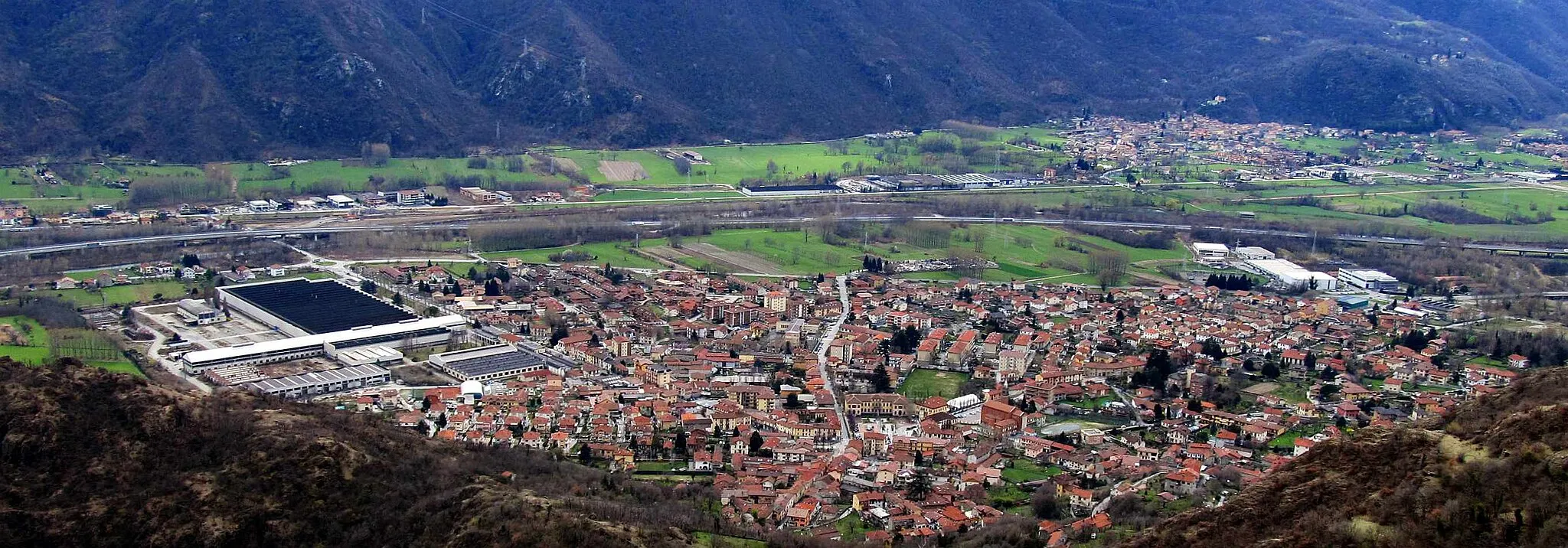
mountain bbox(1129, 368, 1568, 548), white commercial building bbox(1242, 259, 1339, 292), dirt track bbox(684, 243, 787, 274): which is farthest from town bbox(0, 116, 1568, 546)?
mountain bbox(1129, 368, 1568, 548)

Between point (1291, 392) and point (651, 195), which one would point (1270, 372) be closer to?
point (1291, 392)

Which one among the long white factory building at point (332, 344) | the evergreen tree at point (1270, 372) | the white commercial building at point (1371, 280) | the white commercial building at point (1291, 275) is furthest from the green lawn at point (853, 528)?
the white commercial building at point (1371, 280)

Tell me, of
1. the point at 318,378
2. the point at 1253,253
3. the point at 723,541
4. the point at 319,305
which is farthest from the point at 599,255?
the point at 723,541

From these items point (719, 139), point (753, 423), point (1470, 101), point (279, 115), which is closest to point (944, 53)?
point (719, 139)

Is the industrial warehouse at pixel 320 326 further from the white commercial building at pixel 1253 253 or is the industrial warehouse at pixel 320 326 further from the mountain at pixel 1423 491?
the white commercial building at pixel 1253 253

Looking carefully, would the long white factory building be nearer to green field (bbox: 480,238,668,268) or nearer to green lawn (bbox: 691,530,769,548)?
green field (bbox: 480,238,668,268)

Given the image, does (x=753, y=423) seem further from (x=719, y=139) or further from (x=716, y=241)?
(x=719, y=139)
